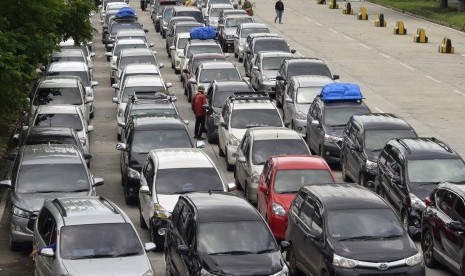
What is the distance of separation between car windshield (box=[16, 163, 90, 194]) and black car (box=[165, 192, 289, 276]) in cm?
394

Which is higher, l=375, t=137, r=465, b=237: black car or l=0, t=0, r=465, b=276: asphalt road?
l=375, t=137, r=465, b=237: black car

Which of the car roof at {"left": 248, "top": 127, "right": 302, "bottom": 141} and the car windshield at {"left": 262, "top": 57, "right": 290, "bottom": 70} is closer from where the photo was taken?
the car roof at {"left": 248, "top": 127, "right": 302, "bottom": 141}

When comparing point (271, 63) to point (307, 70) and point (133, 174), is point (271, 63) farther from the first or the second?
point (133, 174)

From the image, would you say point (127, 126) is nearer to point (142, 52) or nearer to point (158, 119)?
point (158, 119)

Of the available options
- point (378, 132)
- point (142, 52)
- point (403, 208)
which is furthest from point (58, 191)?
point (142, 52)

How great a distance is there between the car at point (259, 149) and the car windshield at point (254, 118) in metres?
2.97

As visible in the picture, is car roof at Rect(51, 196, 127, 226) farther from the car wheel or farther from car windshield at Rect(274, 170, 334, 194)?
the car wheel

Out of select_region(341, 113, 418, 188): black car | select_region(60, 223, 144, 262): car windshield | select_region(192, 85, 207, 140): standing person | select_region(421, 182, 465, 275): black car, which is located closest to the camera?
select_region(60, 223, 144, 262): car windshield

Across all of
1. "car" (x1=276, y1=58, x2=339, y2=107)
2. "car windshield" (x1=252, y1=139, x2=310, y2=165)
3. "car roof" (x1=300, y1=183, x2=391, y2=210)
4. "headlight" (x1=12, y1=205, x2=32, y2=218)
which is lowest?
"car" (x1=276, y1=58, x2=339, y2=107)

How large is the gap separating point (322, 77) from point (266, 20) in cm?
3441

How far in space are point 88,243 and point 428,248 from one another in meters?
6.52

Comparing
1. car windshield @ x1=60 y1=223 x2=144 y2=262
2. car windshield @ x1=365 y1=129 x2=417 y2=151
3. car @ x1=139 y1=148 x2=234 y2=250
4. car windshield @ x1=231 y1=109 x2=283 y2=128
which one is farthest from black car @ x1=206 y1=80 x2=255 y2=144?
car windshield @ x1=60 y1=223 x2=144 y2=262

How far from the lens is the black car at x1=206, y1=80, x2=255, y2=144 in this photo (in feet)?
120

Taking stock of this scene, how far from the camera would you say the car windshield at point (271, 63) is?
44.9 meters
